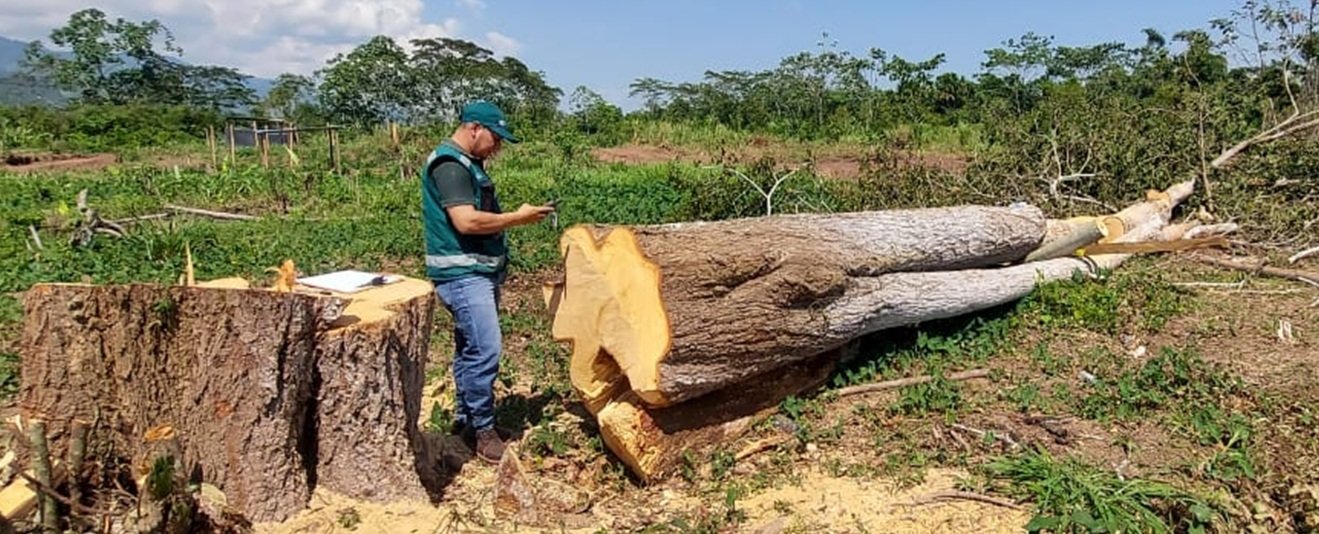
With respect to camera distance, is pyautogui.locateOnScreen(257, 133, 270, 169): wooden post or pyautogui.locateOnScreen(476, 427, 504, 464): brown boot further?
pyautogui.locateOnScreen(257, 133, 270, 169): wooden post

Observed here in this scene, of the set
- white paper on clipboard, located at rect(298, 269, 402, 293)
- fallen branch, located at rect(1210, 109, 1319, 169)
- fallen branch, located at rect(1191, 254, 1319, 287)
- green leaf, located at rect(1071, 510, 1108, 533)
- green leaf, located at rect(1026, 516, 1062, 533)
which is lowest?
green leaf, located at rect(1026, 516, 1062, 533)

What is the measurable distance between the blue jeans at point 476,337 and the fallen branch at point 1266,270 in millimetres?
5899

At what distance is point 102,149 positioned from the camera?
21.0 m

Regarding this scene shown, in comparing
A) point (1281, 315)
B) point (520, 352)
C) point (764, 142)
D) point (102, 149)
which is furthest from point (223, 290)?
point (102, 149)

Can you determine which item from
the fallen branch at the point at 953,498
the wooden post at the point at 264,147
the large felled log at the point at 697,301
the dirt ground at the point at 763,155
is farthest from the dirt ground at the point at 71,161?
the fallen branch at the point at 953,498

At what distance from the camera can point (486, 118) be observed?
12.9 feet

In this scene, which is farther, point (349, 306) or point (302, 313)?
point (349, 306)

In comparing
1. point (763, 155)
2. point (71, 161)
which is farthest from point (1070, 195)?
point (71, 161)

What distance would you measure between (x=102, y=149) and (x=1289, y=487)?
2319cm

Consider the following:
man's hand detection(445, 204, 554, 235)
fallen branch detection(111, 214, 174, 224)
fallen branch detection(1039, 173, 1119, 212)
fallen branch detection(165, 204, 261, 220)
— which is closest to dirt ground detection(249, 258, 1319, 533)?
man's hand detection(445, 204, 554, 235)

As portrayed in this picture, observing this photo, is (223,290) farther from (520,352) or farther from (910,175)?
(910,175)

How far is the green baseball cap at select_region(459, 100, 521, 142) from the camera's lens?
3924mm

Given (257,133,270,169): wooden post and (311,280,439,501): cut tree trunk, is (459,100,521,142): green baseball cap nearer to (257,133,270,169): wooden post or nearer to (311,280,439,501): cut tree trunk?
(311,280,439,501): cut tree trunk

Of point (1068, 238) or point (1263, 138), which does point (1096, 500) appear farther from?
point (1263, 138)
